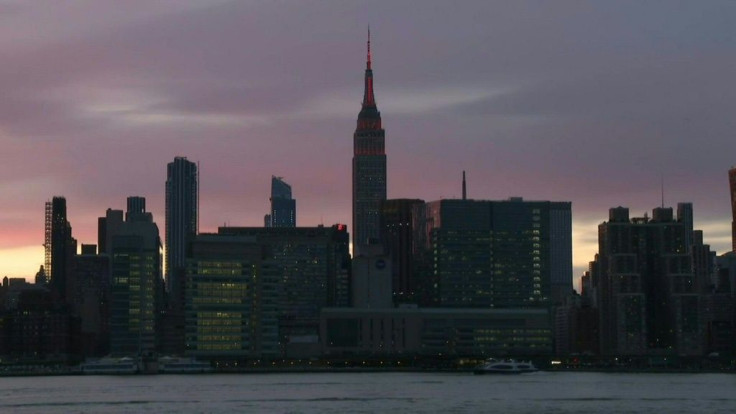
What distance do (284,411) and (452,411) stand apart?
66.2 ft

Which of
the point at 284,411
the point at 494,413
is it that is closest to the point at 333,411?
the point at 284,411

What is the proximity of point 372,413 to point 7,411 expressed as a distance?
4739 cm

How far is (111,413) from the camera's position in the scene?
625ft

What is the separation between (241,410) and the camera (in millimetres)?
194250

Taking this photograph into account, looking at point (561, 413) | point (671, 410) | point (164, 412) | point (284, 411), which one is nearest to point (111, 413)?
point (164, 412)

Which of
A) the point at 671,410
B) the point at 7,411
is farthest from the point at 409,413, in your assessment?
the point at 7,411

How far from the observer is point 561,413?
622 ft

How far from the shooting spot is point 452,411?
192375 millimetres

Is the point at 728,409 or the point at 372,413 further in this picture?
the point at 728,409

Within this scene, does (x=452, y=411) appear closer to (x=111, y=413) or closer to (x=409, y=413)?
(x=409, y=413)

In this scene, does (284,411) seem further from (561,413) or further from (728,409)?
(728,409)

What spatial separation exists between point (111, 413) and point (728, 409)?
75.9 metres

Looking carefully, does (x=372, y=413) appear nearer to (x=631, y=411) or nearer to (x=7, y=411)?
(x=631, y=411)

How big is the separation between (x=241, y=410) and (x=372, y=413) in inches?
690
